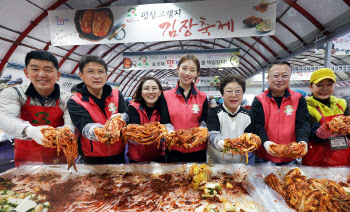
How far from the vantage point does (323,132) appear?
2.48 m

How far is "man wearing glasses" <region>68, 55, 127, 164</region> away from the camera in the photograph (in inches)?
96.2

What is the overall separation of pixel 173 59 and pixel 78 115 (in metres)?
10.0

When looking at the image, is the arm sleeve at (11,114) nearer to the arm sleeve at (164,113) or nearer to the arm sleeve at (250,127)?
the arm sleeve at (164,113)

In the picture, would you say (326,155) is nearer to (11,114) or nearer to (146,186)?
(146,186)

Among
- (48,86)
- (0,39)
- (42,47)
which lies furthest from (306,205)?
(42,47)

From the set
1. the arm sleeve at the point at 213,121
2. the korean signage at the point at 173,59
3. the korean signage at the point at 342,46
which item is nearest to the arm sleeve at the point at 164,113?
the arm sleeve at the point at 213,121

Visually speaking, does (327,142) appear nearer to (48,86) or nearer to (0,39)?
(48,86)

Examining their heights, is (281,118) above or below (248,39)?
below

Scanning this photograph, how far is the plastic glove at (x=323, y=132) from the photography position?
241 centimetres

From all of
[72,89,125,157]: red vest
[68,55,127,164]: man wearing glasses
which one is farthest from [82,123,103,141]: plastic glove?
[72,89,125,157]: red vest

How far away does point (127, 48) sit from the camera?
17.7m

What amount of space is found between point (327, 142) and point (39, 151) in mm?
4906

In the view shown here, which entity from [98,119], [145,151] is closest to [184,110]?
[145,151]

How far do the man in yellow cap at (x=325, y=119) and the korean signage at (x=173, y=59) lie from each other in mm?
9149
